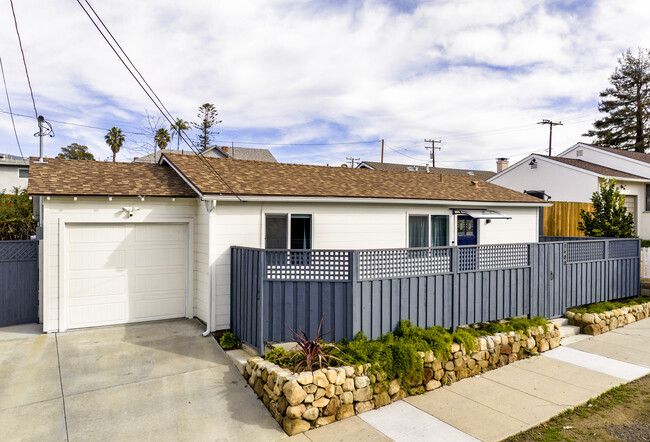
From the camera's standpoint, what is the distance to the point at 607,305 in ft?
30.1

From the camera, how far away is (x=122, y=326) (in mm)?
7816

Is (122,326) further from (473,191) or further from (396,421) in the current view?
(473,191)

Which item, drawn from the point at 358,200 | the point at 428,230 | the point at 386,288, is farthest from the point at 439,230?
the point at 386,288

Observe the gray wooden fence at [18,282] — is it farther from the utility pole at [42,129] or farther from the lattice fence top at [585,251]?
the lattice fence top at [585,251]

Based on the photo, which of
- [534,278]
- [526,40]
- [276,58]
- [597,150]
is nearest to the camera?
[534,278]

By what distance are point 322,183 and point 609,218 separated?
9024mm

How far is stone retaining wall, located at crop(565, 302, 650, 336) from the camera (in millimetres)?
8352

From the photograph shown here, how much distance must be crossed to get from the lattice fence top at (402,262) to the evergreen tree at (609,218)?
783cm

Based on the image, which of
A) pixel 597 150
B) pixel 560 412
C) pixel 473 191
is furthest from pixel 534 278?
pixel 597 150

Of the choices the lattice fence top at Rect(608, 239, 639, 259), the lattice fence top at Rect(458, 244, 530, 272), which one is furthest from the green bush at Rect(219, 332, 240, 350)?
the lattice fence top at Rect(608, 239, 639, 259)

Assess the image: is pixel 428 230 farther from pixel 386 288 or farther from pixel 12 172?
pixel 12 172

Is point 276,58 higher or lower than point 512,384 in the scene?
higher

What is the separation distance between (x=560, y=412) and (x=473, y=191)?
802cm

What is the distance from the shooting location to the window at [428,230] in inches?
402
